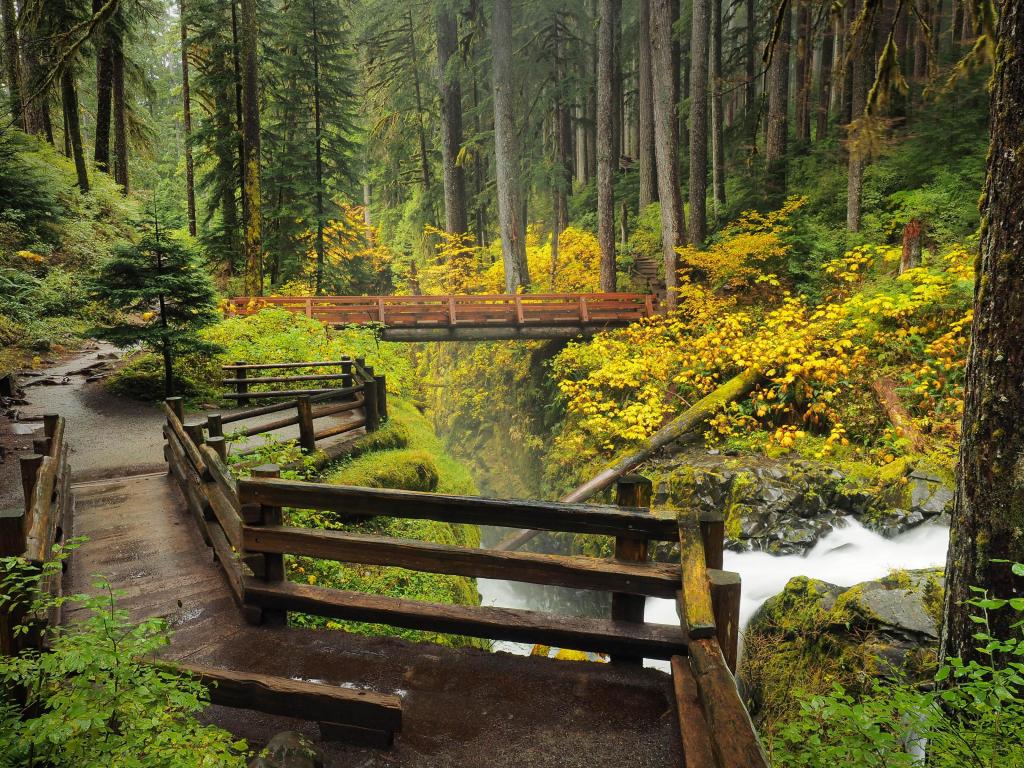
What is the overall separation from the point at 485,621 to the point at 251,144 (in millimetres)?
20366

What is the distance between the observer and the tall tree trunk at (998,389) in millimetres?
4004

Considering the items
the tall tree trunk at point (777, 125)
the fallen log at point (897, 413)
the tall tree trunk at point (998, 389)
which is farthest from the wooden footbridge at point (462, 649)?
the tall tree trunk at point (777, 125)

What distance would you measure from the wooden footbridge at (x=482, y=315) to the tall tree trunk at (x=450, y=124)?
8.06 metres

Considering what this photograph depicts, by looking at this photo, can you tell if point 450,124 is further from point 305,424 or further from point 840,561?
point 840,561

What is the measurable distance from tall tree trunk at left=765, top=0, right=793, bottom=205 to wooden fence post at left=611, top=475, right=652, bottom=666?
1852 centimetres

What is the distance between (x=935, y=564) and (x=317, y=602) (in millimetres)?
8464

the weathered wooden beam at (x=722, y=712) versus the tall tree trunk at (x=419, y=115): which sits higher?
the tall tree trunk at (x=419, y=115)

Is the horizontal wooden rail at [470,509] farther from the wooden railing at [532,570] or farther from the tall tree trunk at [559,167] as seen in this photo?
the tall tree trunk at [559,167]

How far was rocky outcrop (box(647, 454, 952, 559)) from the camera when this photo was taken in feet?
31.8

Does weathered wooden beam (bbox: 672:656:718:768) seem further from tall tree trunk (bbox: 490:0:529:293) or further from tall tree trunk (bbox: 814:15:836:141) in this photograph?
tall tree trunk (bbox: 814:15:836:141)

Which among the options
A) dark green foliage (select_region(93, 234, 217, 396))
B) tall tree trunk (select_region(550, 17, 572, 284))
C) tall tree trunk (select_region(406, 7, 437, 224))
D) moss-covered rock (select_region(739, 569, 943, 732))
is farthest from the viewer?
tall tree trunk (select_region(406, 7, 437, 224))

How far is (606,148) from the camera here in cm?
2078

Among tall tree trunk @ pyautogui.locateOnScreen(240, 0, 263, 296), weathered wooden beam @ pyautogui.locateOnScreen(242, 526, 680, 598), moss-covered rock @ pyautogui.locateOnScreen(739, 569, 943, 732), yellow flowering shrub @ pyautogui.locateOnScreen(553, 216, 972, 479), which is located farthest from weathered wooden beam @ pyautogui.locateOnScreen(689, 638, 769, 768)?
tall tree trunk @ pyautogui.locateOnScreen(240, 0, 263, 296)

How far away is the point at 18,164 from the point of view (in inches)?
649
